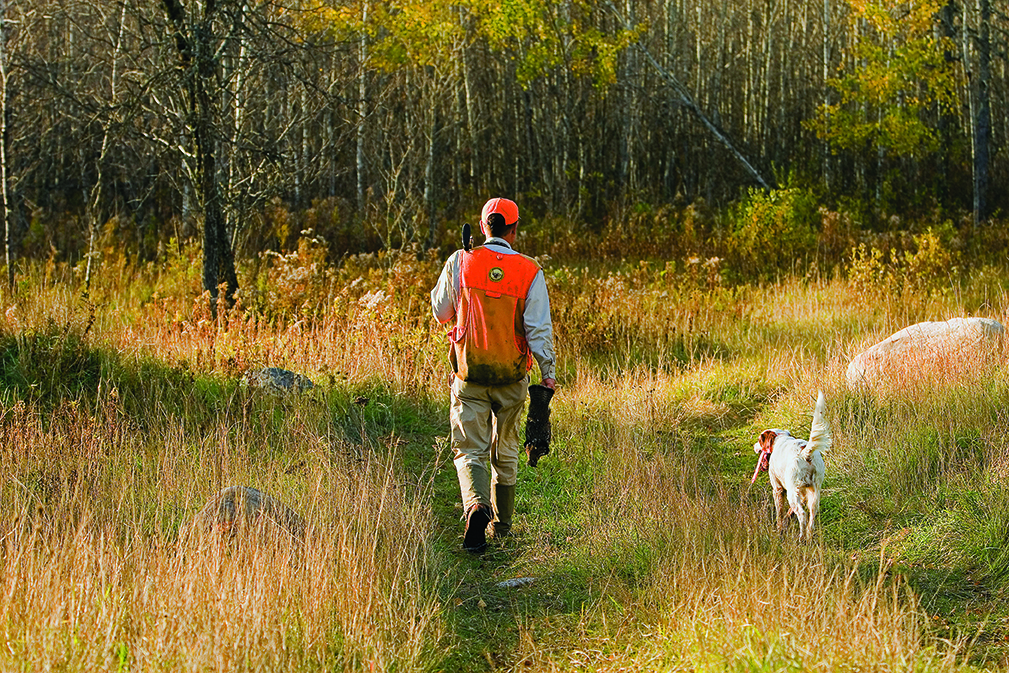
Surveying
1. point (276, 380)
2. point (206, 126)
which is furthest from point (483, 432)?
point (206, 126)

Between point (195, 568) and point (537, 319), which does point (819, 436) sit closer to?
point (537, 319)

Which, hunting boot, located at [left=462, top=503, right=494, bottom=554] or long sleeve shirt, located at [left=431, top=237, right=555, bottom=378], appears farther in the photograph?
hunting boot, located at [left=462, top=503, right=494, bottom=554]

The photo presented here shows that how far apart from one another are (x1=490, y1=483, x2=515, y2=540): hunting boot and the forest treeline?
4999 mm

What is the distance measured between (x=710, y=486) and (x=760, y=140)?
21295 mm

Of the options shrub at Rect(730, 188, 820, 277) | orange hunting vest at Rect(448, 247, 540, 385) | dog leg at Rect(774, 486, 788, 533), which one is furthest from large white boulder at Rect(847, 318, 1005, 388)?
shrub at Rect(730, 188, 820, 277)

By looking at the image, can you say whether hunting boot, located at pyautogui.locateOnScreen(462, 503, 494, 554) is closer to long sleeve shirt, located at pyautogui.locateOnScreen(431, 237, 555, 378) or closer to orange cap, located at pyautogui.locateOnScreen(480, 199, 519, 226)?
long sleeve shirt, located at pyautogui.locateOnScreen(431, 237, 555, 378)

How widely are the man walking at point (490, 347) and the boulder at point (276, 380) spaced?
8.01 feet

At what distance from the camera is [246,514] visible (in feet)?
14.6

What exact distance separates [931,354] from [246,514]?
5107mm

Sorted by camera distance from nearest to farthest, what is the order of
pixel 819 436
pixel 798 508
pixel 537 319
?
1. pixel 819 436
2. pixel 798 508
3. pixel 537 319

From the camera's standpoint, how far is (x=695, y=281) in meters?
11.3

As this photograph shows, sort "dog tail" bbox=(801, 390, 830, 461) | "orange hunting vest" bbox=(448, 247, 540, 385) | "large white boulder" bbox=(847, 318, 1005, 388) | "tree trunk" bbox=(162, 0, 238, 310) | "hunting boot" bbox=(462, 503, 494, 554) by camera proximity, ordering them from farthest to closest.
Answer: "tree trunk" bbox=(162, 0, 238, 310) < "large white boulder" bbox=(847, 318, 1005, 388) < "hunting boot" bbox=(462, 503, 494, 554) < "orange hunting vest" bbox=(448, 247, 540, 385) < "dog tail" bbox=(801, 390, 830, 461)

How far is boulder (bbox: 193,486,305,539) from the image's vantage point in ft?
13.8

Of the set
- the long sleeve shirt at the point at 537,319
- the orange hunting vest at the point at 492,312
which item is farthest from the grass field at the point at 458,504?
the long sleeve shirt at the point at 537,319
